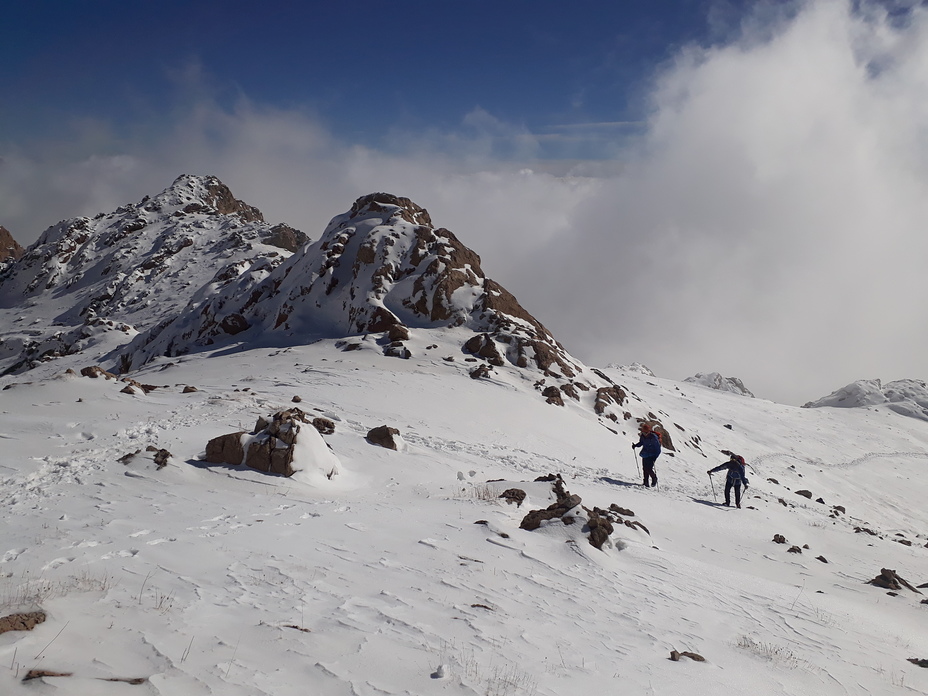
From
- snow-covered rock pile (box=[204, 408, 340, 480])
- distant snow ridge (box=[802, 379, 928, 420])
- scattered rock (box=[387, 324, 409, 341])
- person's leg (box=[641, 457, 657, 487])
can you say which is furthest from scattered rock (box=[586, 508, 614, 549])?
distant snow ridge (box=[802, 379, 928, 420])

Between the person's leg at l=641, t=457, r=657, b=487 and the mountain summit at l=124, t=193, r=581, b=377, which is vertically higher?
the mountain summit at l=124, t=193, r=581, b=377

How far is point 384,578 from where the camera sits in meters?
7.10

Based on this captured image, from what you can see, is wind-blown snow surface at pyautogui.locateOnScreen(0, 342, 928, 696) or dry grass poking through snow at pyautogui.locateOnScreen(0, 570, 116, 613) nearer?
wind-blown snow surface at pyautogui.locateOnScreen(0, 342, 928, 696)

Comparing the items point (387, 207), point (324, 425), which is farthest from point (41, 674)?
point (387, 207)

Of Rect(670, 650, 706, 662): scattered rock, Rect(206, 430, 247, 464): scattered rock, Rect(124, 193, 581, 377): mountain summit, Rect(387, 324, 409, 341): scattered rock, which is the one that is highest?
Rect(124, 193, 581, 377): mountain summit

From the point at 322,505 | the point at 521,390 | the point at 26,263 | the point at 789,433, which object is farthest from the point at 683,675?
the point at 26,263

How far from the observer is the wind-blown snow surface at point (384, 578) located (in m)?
4.80

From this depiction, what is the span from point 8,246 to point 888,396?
22678 centimetres

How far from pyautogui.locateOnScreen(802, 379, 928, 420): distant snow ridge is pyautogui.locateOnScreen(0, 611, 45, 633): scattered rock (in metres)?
121

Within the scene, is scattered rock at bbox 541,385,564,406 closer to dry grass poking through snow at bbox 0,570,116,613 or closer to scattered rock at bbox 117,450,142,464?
scattered rock at bbox 117,450,142,464

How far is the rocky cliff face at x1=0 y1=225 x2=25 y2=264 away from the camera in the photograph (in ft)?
489

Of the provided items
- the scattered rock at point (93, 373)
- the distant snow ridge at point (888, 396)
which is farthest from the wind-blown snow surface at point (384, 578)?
the distant snow ridge at point (888, 396)

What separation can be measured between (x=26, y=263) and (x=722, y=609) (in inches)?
5353

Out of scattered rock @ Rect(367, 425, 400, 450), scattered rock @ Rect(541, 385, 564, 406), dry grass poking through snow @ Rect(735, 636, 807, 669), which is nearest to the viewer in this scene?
dry grass poking through snow @ Rect(735, 636, 807, 669)
